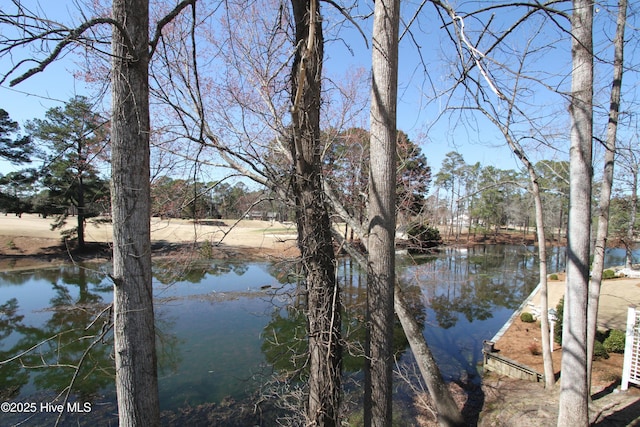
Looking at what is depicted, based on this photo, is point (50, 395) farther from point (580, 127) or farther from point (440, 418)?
point (580, 127)

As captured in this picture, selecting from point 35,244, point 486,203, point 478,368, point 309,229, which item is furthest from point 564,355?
point 486,203

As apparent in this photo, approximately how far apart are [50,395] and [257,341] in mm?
5155

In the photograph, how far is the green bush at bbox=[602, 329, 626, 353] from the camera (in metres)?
8.10

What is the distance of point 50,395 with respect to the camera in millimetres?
7336

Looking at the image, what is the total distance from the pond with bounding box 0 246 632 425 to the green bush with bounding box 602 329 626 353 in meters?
3.17

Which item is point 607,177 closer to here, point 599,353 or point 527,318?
point 599,353

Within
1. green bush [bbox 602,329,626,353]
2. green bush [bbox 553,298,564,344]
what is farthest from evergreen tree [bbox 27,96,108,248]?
green bush [bbox 602,329,626,353]

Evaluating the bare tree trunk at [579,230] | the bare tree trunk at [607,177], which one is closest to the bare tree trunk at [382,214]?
the bare tree trunk at [579,230]

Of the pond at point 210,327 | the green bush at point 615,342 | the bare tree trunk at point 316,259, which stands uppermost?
the bare tree trunk at point 316,259

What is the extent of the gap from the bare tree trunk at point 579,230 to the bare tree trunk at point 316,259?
10.0ft

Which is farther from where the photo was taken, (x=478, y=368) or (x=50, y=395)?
(x=478, y=368)

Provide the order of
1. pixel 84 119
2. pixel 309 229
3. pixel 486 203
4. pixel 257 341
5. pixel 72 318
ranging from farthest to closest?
pixel 486 203 < pixel 72 318 < pixel 257 341 < pixel 309 229 < pixel 84 119

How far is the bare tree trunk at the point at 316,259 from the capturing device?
3.00 metres

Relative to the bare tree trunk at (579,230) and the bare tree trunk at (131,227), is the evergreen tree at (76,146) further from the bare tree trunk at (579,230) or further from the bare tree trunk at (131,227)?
the bare tree trunk at (579,230)
